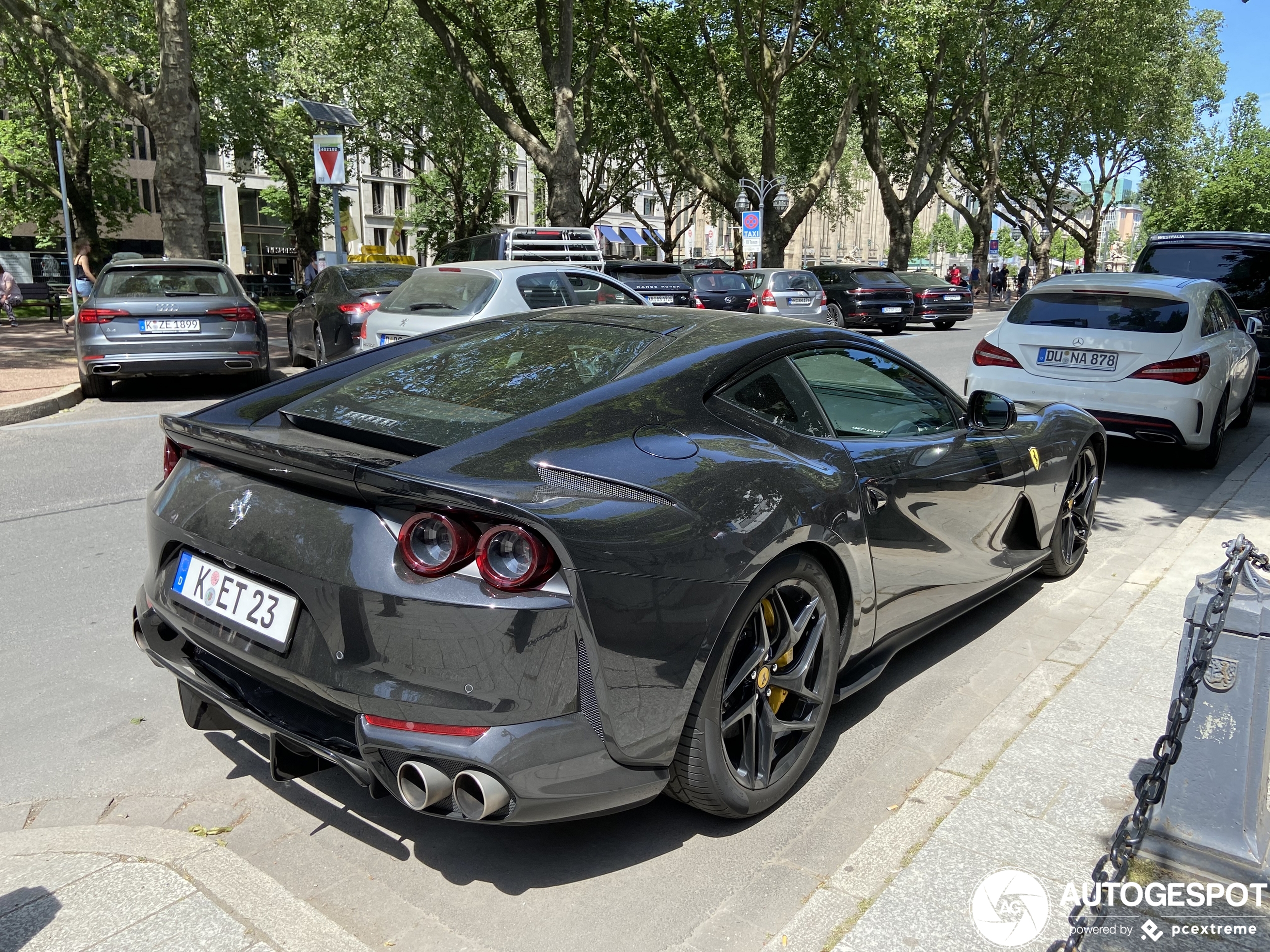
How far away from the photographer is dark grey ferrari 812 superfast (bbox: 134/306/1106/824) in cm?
230

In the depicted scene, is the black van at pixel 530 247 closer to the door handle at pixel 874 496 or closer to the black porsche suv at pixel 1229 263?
the black porsche suv at pixel 1229 263

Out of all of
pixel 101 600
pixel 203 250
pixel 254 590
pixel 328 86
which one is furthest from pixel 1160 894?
pixel 328 86

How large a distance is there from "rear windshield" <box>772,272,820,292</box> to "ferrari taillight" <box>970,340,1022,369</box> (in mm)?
12467

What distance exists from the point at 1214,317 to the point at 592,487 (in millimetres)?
7910

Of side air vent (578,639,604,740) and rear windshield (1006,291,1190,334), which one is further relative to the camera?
rear windshield (1006,291,1190,334)

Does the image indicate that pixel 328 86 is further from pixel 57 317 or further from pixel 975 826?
pixel 975 826

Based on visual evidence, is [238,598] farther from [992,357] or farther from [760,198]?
[760,198]

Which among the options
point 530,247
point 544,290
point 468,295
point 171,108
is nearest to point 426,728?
point 468,295

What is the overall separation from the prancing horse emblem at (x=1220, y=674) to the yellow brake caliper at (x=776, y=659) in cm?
108

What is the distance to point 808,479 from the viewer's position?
9.86 ft

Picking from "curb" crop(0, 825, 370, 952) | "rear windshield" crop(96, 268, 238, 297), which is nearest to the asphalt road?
"curb" crop(0, 825, 370, 952)

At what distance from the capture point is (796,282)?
21156 mm

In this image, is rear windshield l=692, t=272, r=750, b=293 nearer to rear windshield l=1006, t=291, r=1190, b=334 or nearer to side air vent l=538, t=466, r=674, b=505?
rear windshield l=1006, t=291, r=1190, b=334

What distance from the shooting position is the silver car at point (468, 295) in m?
10.3
